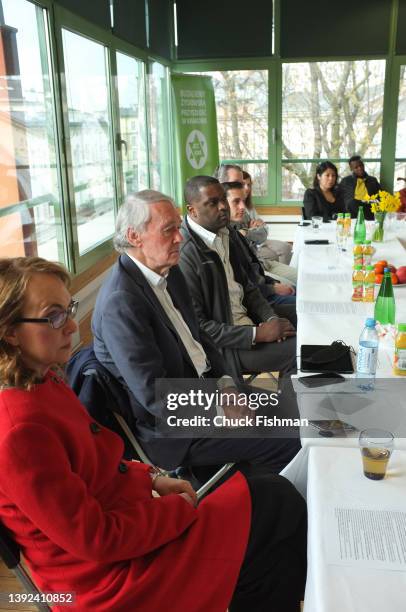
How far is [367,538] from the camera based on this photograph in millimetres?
1164

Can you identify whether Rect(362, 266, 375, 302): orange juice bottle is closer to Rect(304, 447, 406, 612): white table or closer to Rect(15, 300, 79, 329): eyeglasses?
Rect(304, 447, 406, 612): white table

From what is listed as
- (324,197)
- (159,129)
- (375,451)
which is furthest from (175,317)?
(159,129)

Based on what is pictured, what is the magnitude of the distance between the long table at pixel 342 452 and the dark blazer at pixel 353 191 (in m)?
3.84

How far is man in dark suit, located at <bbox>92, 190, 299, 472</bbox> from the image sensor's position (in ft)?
6.39

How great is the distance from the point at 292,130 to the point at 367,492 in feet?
23.2

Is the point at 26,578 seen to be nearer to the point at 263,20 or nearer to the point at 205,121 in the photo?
the point at 205,121

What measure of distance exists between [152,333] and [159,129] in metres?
5.69

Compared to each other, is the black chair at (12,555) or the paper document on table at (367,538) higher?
the paper document on table at (367,538)

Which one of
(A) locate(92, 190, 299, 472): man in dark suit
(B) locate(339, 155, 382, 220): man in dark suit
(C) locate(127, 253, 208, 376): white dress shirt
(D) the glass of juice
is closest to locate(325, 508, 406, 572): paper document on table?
(D) the glass of juice

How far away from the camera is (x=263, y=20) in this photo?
736 cm

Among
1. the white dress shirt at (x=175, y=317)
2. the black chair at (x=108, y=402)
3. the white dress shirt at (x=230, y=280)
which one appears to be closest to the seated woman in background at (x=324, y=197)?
the white dress shirt at (x=230, y=280)

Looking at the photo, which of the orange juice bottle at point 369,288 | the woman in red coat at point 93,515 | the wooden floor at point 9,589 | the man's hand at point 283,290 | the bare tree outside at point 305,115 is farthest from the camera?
the bare tree outside at point 305,115

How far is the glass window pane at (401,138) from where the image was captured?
7.36m

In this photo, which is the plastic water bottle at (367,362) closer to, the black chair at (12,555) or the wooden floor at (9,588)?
the black chair at (12,555)
